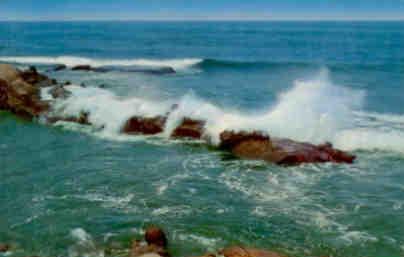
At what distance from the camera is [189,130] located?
27.0 m

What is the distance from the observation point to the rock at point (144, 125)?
27.7 metres

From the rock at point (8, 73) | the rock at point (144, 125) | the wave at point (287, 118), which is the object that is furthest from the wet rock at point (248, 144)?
the rock at point (8, 73)

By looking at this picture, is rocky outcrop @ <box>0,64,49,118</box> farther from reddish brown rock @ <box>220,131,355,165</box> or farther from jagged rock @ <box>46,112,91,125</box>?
reddish brown rock @ <box>220,131,355,165</box>

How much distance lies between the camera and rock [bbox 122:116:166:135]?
2767 centimetres

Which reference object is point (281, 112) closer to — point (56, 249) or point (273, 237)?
point (273, 237)

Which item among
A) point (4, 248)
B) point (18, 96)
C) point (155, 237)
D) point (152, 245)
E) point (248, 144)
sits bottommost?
point (4, 248)

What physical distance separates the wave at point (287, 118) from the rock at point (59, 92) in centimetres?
59

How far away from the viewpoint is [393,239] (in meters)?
15.5

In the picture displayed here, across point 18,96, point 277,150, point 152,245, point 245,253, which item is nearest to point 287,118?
point 277,150

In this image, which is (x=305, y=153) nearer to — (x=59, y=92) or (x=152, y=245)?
(x=152, y=245)

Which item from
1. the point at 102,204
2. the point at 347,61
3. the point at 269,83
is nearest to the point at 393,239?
the point at 102,204

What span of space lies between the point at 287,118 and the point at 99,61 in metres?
48.2

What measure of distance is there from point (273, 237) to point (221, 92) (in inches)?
1106

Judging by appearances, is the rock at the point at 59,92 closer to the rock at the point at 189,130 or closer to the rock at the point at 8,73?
the rock at the point at 8,73
